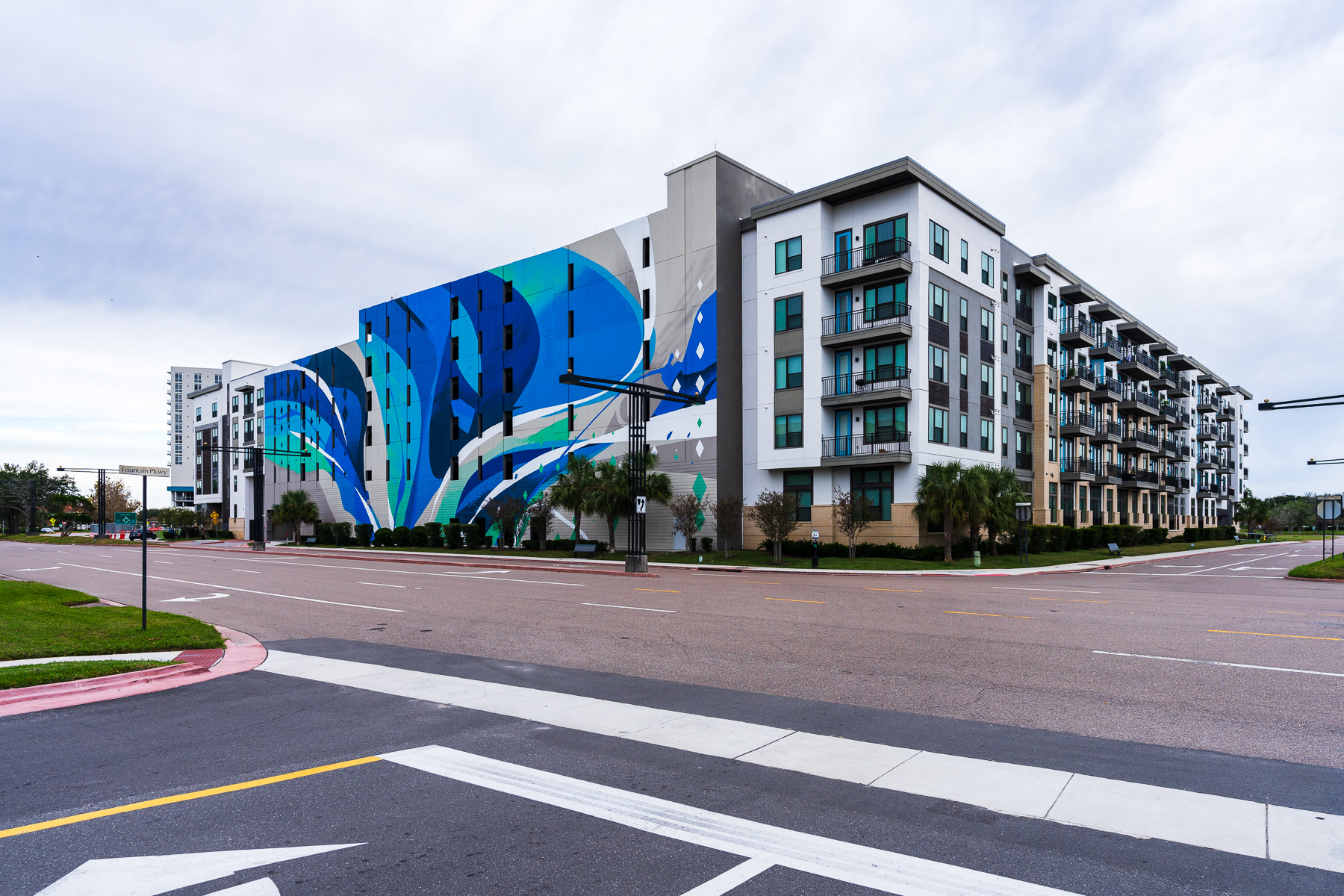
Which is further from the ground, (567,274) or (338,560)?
(567,274)

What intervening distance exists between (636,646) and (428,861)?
7.96 meters

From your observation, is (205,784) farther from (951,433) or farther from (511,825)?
(951,433)

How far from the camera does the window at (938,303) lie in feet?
137

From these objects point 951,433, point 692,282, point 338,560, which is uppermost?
point 692,282

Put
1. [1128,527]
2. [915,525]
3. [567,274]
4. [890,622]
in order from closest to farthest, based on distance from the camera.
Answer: [890,622] < [915,525] < [567,274] < [1128,527]

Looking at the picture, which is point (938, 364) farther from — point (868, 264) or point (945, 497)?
point (945, 497)

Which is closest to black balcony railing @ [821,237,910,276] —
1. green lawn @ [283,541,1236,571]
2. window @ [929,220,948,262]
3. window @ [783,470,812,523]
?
window @ [929,220,948,262]

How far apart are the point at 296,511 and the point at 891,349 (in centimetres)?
5968

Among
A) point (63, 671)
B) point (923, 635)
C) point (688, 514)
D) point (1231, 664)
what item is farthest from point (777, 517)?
point (63, 671)

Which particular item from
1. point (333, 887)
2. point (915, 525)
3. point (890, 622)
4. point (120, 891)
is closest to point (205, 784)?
point (120, 891)

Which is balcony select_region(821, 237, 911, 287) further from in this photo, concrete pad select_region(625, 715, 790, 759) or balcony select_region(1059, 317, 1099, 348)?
concrete pad select_region(625, 715, 790, 759)

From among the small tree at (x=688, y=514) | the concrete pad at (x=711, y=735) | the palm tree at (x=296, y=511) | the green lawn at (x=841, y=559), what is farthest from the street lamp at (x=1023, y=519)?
the palm tree at (x=296, y=511)

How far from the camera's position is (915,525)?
131 ft

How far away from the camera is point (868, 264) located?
4122 centimetres
